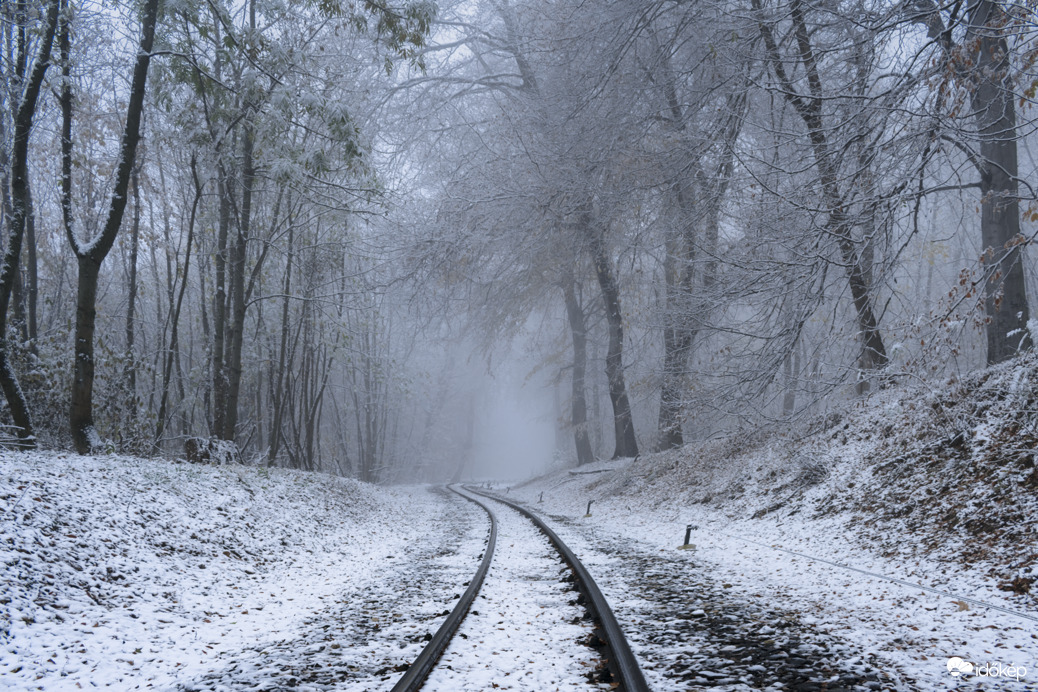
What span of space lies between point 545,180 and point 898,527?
40.3ft

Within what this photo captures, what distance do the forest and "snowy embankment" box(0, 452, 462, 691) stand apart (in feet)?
9.48

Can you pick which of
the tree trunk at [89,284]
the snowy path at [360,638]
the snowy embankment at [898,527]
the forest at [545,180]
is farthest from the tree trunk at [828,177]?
the tree trunk at [89,284]

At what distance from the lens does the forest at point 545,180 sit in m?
8.93

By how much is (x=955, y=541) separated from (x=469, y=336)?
20.5 metres

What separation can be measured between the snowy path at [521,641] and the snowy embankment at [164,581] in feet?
1.70

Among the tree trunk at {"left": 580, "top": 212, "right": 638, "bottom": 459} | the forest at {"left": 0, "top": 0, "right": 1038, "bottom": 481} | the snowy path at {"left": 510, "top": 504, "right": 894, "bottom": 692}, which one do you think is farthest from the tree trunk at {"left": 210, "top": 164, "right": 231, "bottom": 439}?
the snowy path at {"left": 510, "top": 504, "right": 894, "bottom": 692}

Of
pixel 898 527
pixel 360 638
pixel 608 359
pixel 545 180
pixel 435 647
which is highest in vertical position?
pixel 545 180

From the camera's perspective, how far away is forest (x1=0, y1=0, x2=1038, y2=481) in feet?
29.3

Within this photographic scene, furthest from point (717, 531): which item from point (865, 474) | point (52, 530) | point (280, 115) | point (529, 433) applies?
point (529, 433)

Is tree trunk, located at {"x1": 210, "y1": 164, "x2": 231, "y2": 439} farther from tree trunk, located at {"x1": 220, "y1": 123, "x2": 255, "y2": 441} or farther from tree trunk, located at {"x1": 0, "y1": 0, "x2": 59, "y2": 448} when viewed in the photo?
tree trunk, located at {"x1": 0, "y1": 0, "x2": 59, "y2": 448}

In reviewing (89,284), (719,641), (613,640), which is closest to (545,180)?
(89,284)

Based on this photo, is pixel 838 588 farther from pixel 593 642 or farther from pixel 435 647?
pixel 435 647

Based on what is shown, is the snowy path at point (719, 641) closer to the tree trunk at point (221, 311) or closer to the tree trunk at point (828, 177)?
the tree trunk at point (828, 177)

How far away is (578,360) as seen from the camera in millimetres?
24562
